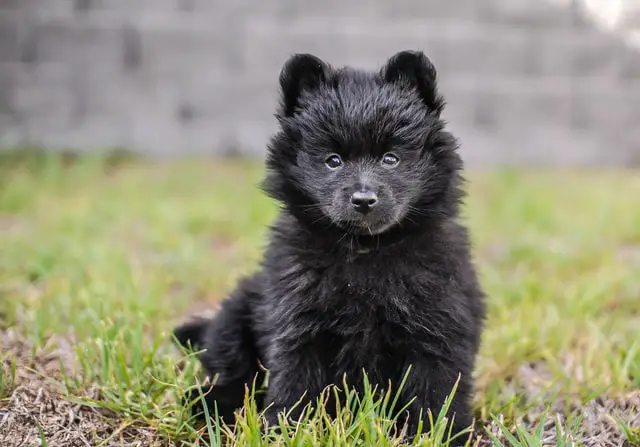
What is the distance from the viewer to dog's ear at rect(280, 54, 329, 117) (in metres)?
2.85

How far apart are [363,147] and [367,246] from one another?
0.38 meters

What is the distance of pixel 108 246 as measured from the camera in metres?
5.26

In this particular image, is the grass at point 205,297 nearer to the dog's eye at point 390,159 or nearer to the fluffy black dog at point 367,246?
the fluffy black dog at point 367,246

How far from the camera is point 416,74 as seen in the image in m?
2.84

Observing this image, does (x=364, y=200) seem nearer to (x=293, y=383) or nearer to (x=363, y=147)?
(x=363, y=147)

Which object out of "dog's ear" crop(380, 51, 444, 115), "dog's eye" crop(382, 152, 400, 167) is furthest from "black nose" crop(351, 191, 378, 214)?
"dog's ear" crop(380, 51, 444, 115)

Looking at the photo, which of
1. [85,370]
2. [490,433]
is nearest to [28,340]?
[85,370]

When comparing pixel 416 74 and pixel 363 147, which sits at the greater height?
pixel 416 74

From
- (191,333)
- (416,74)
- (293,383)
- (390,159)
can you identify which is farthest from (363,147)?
(191,333)

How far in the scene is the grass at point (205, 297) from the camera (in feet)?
9.02

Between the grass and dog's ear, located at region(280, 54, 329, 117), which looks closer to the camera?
the grass

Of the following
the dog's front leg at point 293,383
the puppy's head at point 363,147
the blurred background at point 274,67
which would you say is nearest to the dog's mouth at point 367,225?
the puppy's head at point 363,147

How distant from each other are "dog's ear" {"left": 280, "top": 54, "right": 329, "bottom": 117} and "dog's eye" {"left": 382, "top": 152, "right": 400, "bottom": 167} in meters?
0.39

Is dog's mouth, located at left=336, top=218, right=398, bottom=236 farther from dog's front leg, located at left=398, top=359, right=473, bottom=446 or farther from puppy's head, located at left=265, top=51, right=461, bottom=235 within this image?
dog's front leg, located at left=398, top=359, right=473, bottom=446
